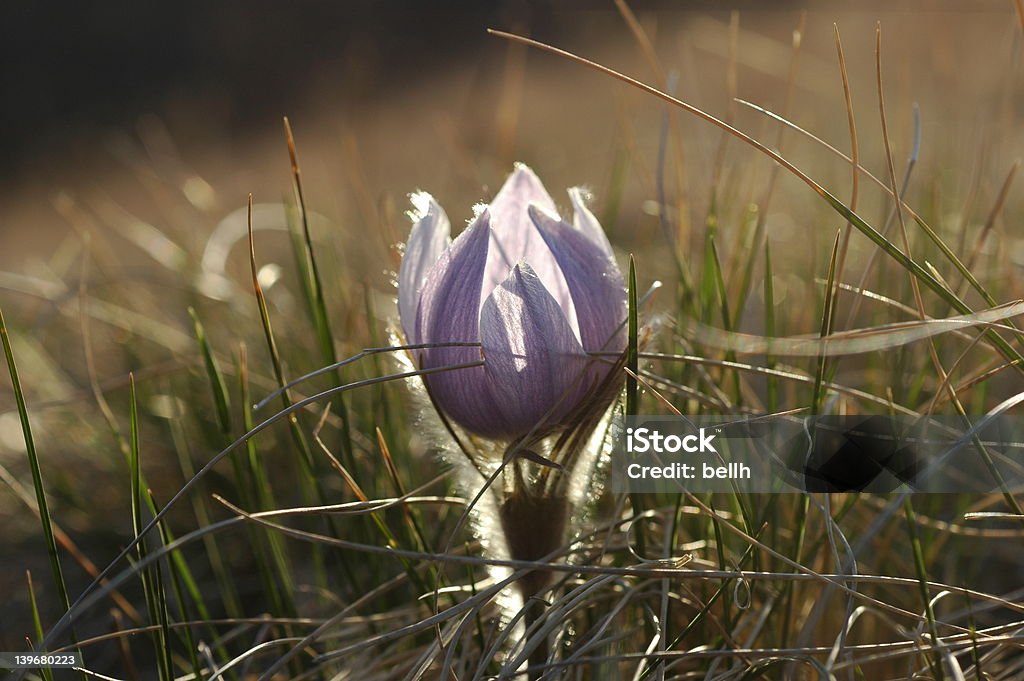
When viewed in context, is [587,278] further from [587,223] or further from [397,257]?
[397,257]

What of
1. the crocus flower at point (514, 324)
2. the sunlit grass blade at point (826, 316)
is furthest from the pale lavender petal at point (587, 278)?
the sunlit grass blade at point (826, 316)

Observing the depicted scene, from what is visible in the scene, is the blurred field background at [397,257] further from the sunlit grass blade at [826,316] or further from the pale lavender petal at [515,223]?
the pale lavender petal at [515,223]

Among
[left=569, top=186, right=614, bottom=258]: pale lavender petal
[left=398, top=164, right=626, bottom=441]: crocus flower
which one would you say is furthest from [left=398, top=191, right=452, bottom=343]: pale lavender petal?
[left=569, top=186, right=614, bottom=258]: pale lavender petal

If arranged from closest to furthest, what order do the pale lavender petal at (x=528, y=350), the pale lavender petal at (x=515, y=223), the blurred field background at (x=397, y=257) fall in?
the pale lavender petal at (x=528, y=350) < the pale lavender petal at (x=515, y=223) < the blurred field background at (x=397, y=257)

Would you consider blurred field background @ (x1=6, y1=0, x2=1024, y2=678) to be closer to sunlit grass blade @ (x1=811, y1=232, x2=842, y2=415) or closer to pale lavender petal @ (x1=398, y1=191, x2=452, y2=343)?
sunlit grass blade @ (x1=811, y1=232, x2=842, y2=415)

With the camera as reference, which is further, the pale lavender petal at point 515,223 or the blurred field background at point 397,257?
the blurred field background at point 397,257

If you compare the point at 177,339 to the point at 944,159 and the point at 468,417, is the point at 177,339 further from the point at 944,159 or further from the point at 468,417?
the point at 944,159

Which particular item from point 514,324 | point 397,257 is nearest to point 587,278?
point 514,324

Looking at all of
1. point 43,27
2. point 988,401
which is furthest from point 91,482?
point 43,27
